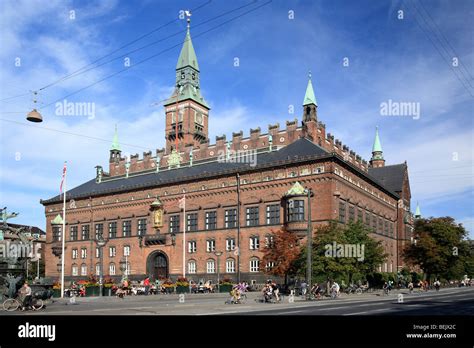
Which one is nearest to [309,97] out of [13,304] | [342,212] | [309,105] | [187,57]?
[309,105]

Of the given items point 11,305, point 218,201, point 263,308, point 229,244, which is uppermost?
point 218,201

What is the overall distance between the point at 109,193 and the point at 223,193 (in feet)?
72.8

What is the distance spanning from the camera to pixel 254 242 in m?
55.2

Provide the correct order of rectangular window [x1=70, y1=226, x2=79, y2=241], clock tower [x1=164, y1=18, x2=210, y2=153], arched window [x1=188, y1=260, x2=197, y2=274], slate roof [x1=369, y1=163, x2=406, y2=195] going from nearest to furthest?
1. arched window [x1=188, y1=260, x2=197, y2=274]
2. rectangular window [x1=70, y1=226, x2=79, y2=241]
3. slate roof [x1=369, y1=163, x2=406, y2=195]
4. clock tower [x1=164, y1=18, x2=210, y2=153]

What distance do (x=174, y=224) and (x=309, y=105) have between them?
24.2 meters

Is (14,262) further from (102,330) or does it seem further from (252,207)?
(252,207)

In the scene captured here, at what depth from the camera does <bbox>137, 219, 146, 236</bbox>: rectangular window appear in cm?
6719

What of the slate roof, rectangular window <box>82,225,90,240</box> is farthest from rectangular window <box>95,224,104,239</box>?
the slate roof

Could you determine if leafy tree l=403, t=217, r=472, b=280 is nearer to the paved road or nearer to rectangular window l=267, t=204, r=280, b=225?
rectangular window l=267, t=204, r=280, b=225

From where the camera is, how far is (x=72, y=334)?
9.83 meters

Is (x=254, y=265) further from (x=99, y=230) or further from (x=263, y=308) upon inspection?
(x=99, y=230)

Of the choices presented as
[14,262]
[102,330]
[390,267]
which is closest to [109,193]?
[14,262]

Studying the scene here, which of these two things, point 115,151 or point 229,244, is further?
Result: point 115,151

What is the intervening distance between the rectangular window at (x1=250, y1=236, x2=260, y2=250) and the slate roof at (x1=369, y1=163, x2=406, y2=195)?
121 ft
